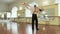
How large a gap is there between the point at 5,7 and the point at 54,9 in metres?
6.20

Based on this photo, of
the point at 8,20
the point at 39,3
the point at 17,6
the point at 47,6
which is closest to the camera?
the point at 47,6

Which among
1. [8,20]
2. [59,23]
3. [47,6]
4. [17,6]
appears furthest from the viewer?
[8,20]

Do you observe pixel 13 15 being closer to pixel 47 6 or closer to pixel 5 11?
pixel 5 11

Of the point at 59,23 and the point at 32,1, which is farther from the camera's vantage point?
the point at 32,1

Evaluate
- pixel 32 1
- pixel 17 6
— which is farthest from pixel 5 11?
pixel 32 1

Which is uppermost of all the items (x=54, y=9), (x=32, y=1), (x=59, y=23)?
(x=32, y=1)

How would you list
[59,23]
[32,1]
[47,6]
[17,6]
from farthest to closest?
[17,6], [32,1], [47,6], [59,23]

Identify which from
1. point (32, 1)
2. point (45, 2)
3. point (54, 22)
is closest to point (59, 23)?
point (54, 22)

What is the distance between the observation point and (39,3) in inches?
392

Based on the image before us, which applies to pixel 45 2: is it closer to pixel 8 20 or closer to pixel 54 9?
pixel 54 9

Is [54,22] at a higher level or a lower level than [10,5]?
lower

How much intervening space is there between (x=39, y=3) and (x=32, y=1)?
87 centimetres

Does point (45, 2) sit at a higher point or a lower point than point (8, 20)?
higher

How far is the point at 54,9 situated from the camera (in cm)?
879
